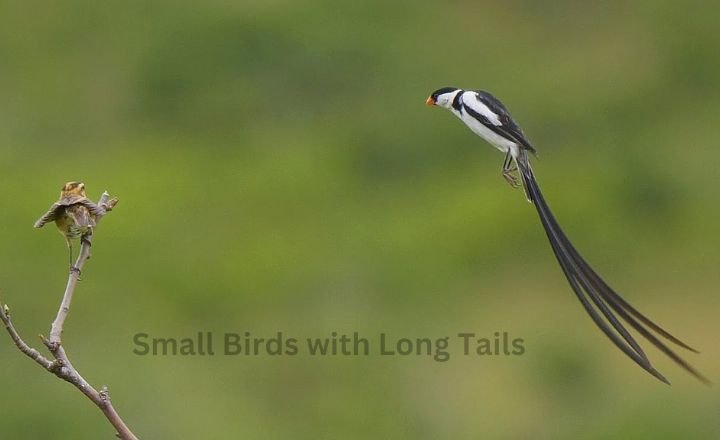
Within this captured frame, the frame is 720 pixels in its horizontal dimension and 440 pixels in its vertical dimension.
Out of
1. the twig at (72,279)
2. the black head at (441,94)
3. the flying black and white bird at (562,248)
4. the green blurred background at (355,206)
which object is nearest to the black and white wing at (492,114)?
the flying black and white bird at (562,248)

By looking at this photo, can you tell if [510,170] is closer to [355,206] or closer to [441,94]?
[441,94]

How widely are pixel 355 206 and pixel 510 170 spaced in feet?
21.1

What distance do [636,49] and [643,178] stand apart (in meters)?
1.99

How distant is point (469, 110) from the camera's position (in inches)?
86.1

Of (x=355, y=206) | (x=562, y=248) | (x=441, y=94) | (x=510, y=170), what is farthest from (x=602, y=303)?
(x=355, y=206)

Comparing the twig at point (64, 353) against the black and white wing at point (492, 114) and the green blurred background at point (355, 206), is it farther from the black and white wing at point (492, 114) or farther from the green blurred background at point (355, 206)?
the green blurred background at point (355, 206)

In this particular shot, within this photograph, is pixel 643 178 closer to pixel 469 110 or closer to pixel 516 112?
pixel 516 112

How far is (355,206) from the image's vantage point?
28.3 feet

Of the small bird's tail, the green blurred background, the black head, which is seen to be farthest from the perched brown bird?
the green blurred background

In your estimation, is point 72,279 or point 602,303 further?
point 602,303

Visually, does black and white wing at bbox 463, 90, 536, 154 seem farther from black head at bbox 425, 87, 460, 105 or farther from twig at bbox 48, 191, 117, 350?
twig at bbox 48, 191, 117, 350

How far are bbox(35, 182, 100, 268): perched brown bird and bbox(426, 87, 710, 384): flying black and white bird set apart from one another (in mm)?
699

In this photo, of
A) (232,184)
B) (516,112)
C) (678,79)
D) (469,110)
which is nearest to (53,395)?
(232,184)

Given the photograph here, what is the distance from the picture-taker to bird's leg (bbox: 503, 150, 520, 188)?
81.8 inches
